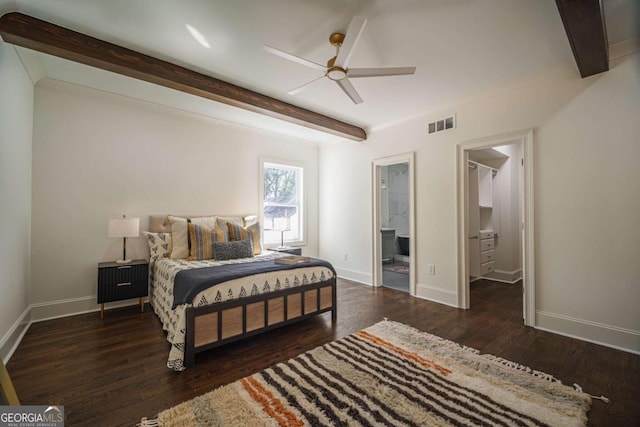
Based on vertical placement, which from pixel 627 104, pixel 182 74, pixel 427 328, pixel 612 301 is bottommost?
pixel 427 328

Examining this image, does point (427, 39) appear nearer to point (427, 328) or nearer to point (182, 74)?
point (182, 74)

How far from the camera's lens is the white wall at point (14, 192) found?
7.20 ft

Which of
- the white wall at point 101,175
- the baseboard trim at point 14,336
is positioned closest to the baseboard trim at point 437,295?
the white wall at point 101,175

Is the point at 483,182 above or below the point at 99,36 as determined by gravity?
below

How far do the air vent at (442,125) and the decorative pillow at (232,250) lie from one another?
A: 304 centimetres

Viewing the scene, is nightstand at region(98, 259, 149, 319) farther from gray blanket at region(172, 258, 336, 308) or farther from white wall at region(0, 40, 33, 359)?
gray blanket at region(172, 258, 336, 308)

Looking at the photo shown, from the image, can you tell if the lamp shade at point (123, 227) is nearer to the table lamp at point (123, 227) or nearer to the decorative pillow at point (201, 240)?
the table lamp at point (123, 227)

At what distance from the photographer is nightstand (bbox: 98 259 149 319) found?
308 centimetres

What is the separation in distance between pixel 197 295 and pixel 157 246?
173 centimetres

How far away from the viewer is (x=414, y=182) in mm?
4086

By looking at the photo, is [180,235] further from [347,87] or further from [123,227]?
[347,87]

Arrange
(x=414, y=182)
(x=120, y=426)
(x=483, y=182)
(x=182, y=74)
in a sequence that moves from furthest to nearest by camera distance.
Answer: (x=483, y=182) < (x=414, y=182) < (x=182, y=74) < (x=120, y=426)

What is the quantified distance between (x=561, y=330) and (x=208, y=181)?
4798 mm

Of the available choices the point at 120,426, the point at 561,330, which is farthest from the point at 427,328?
the point at 120,426
